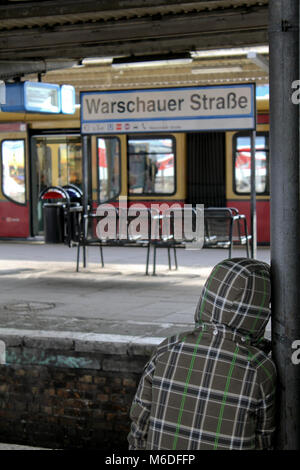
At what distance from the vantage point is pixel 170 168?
622 inches

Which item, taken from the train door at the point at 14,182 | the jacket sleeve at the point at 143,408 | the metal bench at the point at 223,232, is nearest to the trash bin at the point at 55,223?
the metal bench at the point at 223,232

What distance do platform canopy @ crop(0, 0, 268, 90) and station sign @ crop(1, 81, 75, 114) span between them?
501 millimetres

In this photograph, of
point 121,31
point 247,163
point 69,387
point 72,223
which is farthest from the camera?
point 247,163

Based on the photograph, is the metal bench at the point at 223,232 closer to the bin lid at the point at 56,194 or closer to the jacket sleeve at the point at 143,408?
the bin lid at the point at 56,194

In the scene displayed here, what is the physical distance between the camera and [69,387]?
6.09 m

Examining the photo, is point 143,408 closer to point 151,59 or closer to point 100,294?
point 100,294

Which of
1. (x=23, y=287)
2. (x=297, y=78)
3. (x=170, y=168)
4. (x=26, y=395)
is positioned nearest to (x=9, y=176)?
(x=170, y=168)

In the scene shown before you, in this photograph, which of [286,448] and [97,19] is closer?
[286,448]

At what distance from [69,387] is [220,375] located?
2862mm

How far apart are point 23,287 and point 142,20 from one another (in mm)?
3561

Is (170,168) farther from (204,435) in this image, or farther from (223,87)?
(204,435)

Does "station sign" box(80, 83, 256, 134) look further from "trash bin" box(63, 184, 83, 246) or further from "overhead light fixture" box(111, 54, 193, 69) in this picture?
"trash bin" box(63, 184, 83, 246)

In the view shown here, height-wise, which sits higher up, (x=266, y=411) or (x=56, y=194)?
(x=56, y=194)

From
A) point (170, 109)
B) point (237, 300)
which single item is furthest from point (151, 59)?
point (237, 300)
